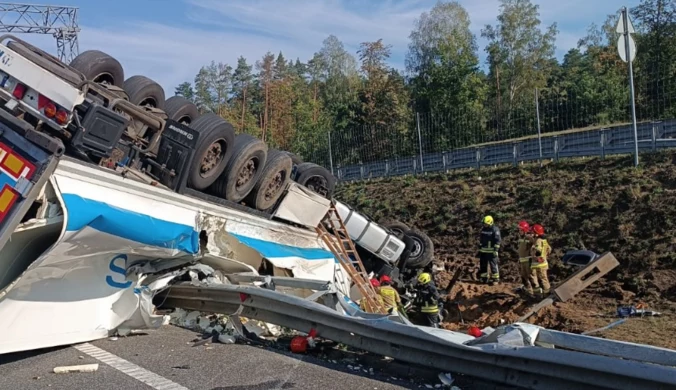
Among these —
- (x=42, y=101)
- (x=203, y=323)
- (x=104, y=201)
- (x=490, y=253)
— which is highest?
(x=42, y=101)

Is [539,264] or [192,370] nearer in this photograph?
[192,370]

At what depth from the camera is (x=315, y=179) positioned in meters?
7.41

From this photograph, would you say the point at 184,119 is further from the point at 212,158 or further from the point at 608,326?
the point at 608,326

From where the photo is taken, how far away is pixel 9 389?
10.0 feet

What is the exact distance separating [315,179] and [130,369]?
437 centimetres

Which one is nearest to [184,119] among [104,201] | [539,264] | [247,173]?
[247,173]

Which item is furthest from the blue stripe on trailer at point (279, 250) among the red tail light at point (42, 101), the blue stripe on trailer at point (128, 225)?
the red tail light at point (42, 101)

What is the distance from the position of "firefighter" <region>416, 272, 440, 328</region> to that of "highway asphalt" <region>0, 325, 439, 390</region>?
375 cm

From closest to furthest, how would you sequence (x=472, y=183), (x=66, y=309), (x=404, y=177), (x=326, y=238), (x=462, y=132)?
(x=66, y=309), (x=326, y=238), (x=472, y=183), (x=404, y=177), (x=462, y=132)

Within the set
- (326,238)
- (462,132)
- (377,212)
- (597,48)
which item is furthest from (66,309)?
(597,48)

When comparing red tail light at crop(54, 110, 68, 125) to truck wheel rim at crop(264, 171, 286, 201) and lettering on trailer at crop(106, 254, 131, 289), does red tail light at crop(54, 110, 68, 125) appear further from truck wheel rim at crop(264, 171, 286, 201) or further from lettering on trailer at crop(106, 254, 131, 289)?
truck wheel rim at crop(264, 171, 286, 201)

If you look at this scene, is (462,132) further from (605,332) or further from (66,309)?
(66,309)

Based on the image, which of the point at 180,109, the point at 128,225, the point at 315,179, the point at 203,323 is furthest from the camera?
the point at 315,179

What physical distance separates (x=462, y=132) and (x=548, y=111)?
314cm
